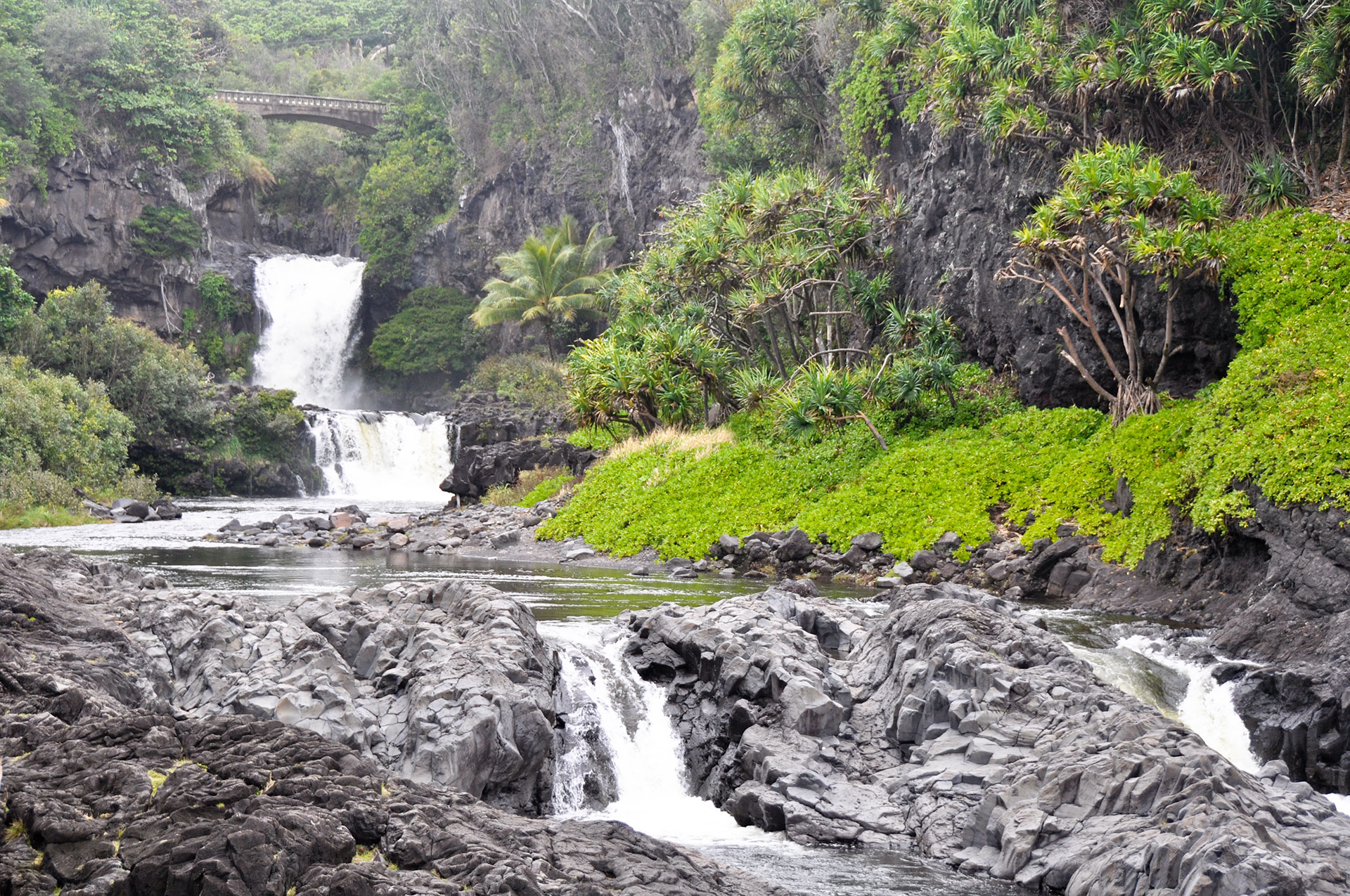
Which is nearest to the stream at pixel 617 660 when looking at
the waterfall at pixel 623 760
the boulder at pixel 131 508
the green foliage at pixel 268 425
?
the waterfall at pixel 623 760

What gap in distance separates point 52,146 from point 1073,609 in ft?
139

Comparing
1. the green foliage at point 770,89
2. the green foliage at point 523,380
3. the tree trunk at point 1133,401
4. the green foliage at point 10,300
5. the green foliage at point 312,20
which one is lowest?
the green foliage at point 523,380

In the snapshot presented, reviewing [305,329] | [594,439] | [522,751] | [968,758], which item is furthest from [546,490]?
[305,329]

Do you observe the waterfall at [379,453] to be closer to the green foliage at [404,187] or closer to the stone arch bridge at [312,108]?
the green foliage at [404,187]

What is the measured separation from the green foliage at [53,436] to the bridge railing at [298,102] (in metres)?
25.4

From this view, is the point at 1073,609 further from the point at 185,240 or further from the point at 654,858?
the point at 185,240

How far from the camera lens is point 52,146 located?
39.7 meters

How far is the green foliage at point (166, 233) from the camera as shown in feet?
141

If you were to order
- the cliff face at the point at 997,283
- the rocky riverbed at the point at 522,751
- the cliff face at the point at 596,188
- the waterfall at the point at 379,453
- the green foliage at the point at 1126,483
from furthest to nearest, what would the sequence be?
the cliff face at the point at 596,188 < the waterfall at the point at 379,453 < the cliff face at the point at 997,283 < the green foliage at the point at 1126,483 < the rocky riverbed at the point at 522,751

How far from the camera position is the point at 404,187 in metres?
49.5

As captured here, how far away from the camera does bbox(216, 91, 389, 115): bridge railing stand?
4922 cm

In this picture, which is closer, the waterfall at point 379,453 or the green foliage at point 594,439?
the green foliage at point 594,439

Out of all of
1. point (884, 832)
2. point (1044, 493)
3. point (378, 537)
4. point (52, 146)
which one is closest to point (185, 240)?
point (52, 146)

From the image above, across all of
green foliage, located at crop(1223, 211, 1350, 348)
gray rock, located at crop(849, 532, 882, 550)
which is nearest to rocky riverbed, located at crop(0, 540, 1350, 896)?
gray rock, located at crop(849, 532, 882, 550)
